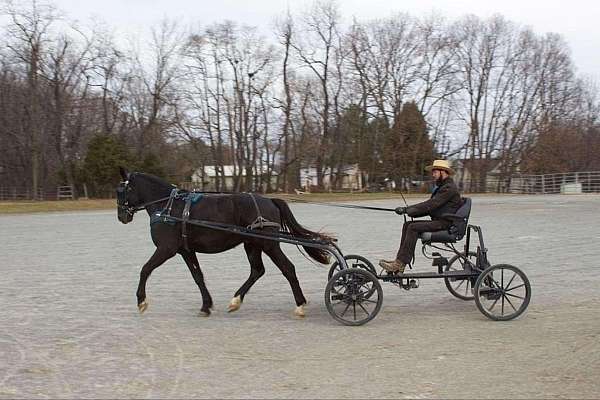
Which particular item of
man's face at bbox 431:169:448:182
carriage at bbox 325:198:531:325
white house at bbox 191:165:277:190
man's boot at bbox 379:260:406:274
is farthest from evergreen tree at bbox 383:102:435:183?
man's boot at bbox 379:260:406:274

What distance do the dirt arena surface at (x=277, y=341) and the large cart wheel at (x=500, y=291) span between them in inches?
5.9

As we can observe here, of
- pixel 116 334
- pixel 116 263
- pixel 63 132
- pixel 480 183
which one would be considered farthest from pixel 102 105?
pixel 116 334

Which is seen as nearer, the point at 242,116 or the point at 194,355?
the point at 194,355

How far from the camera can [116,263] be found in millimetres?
12867

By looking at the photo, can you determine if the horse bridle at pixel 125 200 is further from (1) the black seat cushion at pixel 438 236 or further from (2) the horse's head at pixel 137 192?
(1) the black seat cushion at pixel 438 236

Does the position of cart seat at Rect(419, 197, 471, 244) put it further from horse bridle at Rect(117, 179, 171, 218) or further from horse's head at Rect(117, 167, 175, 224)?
horse bridle at Rect(117, 179, 171, 218)

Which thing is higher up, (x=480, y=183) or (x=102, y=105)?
(x=102, y=105)

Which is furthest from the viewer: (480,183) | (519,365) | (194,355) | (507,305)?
(480,183)

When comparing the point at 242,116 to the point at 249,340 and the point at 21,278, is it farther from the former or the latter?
the point at 249,340

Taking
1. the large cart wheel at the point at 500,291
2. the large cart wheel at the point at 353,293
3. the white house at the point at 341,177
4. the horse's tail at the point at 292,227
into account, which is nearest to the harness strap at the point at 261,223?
the horse's tail at the point at 292,227

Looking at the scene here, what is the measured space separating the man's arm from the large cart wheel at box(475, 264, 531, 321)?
35.7 inches

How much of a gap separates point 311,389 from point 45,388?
2054 millimetres

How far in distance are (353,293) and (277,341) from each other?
1.17 metres

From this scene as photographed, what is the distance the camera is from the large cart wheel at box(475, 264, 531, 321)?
23.9 ft
